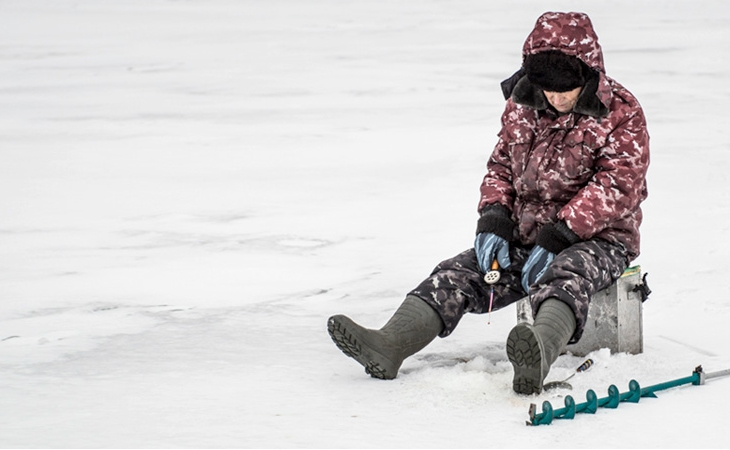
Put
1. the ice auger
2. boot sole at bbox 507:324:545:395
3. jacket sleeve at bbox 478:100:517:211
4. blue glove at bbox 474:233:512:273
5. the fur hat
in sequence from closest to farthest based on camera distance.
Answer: the ice auger → boot sole at bbox 507:324:545:395 → the fur hat → blue glove at bbox 474:233:512:273 → jacket sleeve at bbox 478:100:517:211

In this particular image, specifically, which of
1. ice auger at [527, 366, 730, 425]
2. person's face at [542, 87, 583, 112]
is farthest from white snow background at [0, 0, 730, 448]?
person's face at [542, 87, 583, 112]

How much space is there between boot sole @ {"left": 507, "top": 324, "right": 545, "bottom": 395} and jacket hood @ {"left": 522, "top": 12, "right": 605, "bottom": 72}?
3.09 ft

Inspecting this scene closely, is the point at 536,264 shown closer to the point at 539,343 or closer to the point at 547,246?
the point at 547,246

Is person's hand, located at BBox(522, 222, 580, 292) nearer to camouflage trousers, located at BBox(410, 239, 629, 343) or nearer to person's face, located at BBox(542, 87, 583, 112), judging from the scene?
camouflage trousers, located at BBox(410, 239, 629, 343)

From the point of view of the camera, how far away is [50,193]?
6.75 m

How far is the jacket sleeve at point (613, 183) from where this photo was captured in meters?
3.58

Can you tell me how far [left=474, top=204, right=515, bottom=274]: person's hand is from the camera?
12.3ft

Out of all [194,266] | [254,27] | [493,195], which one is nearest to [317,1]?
[254,27]

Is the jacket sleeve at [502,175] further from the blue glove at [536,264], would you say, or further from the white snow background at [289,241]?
the white snow background at [289,241]

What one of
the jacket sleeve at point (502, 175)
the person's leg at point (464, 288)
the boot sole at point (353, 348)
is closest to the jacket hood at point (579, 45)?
the jacket sleeve at point (502, 175)

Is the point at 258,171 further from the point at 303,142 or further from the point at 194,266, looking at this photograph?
the point at 194,266

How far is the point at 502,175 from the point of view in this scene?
3.96 m

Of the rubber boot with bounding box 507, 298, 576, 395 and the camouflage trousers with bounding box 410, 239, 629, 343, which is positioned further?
the camouflage trousers with bounding box 410, 239, 629, 343

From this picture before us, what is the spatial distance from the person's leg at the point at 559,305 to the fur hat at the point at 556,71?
1.62ft
